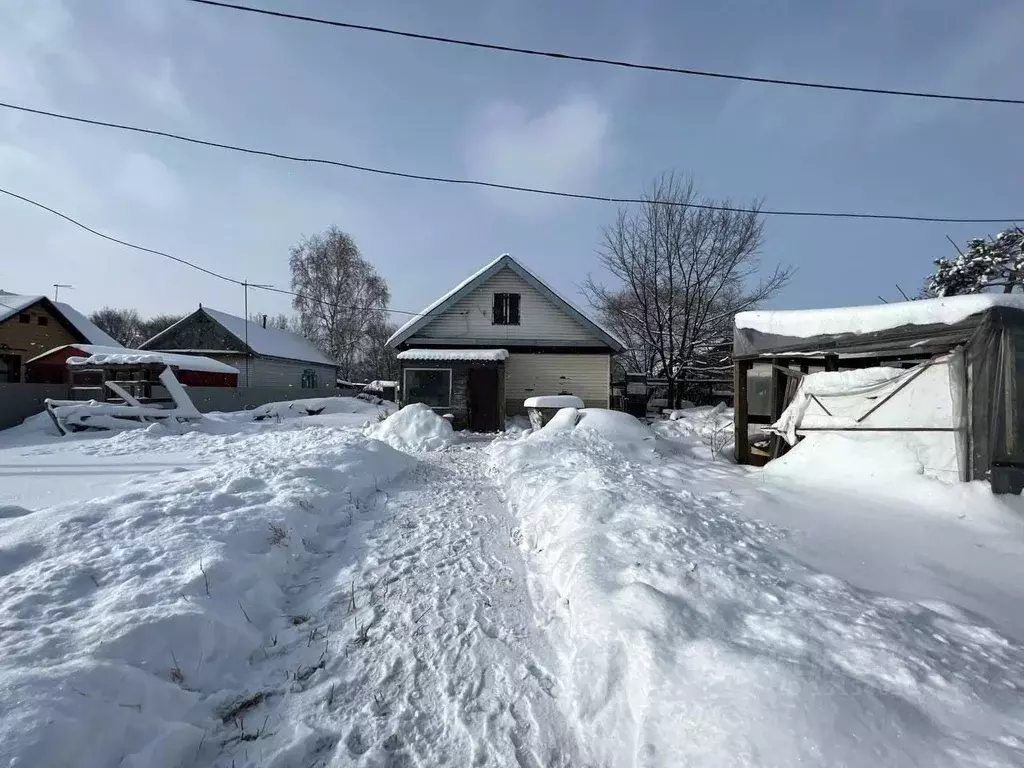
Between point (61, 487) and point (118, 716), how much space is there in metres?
6.68

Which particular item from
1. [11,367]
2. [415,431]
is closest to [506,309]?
[415,431]

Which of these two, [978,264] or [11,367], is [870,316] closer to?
[978,264]

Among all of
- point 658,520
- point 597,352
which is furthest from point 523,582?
point 597,352

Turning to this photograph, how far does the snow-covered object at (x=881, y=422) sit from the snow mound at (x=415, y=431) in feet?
25.3

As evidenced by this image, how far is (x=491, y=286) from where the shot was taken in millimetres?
17609

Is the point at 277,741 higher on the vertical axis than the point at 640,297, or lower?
lower

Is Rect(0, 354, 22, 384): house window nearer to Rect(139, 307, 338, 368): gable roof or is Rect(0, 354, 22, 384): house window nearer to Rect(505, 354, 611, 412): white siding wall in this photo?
Rect(139, 307, 338, 368): gable roof

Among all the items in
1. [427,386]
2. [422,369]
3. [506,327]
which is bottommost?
[427,386]

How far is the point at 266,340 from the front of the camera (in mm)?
32844

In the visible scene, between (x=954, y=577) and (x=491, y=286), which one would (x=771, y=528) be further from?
(x=491, y=286)

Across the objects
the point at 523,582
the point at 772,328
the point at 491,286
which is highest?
the point at 491,286

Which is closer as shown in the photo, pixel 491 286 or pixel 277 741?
pixel 277 741

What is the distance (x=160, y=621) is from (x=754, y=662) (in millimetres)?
3228

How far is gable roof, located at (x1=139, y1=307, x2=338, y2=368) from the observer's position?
2986 centimetres
